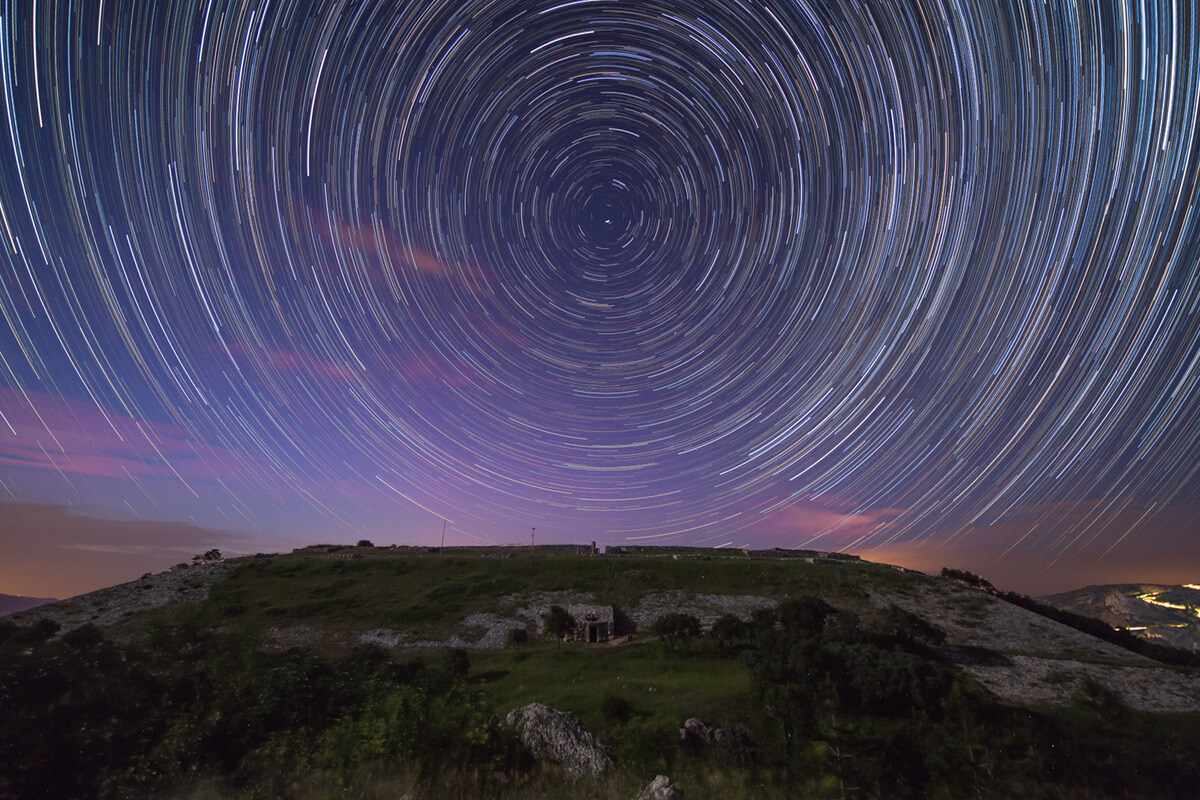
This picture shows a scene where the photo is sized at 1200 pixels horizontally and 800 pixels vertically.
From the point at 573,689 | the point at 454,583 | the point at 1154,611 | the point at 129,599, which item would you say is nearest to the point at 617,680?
the point at 573,689

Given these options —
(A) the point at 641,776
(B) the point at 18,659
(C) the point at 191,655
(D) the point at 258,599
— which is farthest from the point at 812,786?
(D) the point at 258,599

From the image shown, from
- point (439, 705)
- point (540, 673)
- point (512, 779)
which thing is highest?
point (439, 705)

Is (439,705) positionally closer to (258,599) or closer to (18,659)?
(18,659)

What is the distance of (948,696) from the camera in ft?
108

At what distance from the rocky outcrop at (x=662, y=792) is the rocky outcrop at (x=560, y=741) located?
231 inches

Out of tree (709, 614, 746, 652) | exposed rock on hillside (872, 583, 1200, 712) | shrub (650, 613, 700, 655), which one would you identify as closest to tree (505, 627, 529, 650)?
shrub (650, 613, 700, 655)

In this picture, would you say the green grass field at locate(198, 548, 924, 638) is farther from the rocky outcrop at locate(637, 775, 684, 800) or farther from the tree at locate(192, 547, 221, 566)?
the rocky outcrop at locate(637, 775, 684, 800)

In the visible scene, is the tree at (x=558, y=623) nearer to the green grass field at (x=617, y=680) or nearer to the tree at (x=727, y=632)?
the green grass field at (x=617, y=680)

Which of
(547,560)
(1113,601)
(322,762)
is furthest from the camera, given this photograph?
(1113,601)

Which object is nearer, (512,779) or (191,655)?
(512,779)

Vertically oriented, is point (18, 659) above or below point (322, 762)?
above

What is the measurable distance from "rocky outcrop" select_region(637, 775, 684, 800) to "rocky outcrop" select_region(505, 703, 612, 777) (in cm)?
586

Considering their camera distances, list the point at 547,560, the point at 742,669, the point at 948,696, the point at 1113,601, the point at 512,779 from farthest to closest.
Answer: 1. the point at 1113,601
2. the point at 547,560
3. the point at 742,669
4. the point at 948,696
5. the point at 512,779

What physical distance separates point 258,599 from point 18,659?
5271cm
